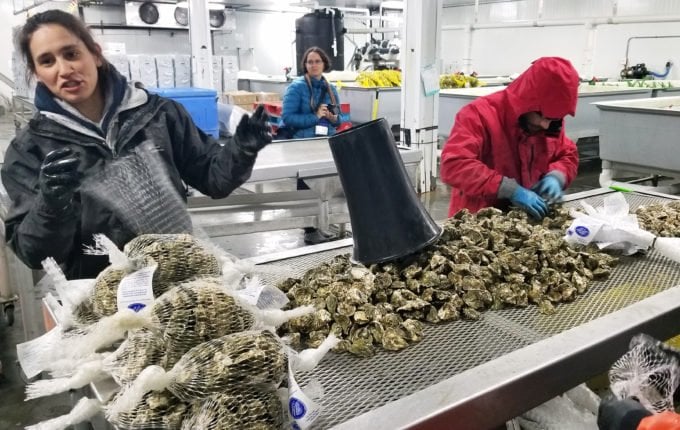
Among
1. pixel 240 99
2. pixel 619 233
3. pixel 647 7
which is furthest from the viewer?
pixel 647 7

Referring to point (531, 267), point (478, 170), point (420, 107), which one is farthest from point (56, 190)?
point (420, 107)

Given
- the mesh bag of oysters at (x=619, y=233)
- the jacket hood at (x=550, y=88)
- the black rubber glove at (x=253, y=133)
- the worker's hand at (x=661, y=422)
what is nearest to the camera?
A: the worker's hand at (x=661, y=422)

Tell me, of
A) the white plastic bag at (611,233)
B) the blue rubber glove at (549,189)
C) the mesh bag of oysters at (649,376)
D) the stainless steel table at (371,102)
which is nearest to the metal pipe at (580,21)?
the stainless steel table at (371,102)

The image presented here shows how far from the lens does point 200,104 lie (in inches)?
137

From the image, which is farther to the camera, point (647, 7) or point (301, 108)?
point (647, 7)

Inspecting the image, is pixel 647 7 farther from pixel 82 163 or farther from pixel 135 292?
pixel 135 292

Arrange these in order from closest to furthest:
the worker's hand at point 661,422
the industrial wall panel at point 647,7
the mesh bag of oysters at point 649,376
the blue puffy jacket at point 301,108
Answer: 1. the worker's hand at point 661,422
2. the mesh bag of oysters at point 649,376
3. the blue puffy jacket at point 301,108
4. the industrial wall panel at point 647,7

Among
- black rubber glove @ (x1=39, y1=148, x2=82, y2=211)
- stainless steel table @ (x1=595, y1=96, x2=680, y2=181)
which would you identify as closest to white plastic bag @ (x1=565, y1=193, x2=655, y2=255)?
black rubber glove @ (x1=39, y1=148, x2=82, y2=211)

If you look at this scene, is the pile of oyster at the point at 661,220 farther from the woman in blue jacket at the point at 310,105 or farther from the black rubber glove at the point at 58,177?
the woman in blue jacket at the point at 310,105

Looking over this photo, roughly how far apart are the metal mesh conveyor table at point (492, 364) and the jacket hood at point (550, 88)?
0.82 metres

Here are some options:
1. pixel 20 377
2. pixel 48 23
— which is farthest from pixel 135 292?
pixel 20 377

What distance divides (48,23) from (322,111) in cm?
321

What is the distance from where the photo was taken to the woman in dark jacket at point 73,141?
4.27ft

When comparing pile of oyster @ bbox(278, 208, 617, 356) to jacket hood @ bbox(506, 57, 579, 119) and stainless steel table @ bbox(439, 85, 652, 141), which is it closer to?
jacket hood @ bbox(506, 57, 579, 119)
